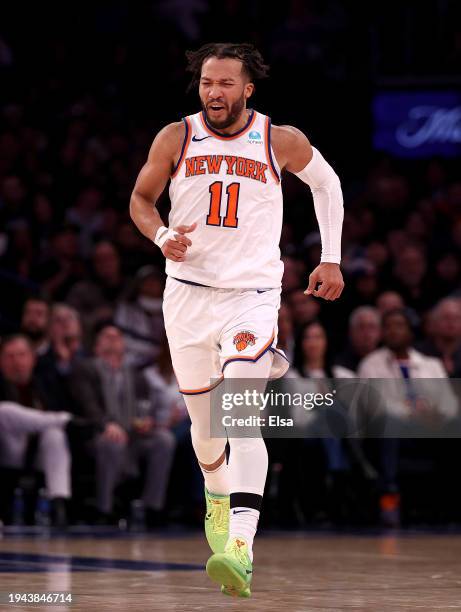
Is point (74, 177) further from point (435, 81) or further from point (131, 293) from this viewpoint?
point (435, 81)

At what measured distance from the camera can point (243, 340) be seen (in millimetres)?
5480

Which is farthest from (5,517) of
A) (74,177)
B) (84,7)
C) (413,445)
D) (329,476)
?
(84,7)

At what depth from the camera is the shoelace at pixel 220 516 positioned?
596 cm

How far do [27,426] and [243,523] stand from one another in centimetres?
460

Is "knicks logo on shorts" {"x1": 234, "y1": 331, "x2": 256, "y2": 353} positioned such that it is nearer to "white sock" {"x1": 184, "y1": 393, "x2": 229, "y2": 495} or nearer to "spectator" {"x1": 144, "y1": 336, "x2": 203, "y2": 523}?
"white sock" {"x1": 184, "y1": 393, "x2": 229, "y2": 495}

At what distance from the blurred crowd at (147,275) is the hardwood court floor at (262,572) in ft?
3.80

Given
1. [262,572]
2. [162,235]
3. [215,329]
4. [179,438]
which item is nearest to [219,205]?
[162,235]

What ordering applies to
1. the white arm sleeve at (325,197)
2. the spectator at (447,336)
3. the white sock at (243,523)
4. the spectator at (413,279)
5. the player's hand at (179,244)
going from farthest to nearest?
the spectator at (413,279) < the spectator at (447,336) < the white arm sleeve at (325,197) < the player's hand at (179,244) < the white sock at (243,523)

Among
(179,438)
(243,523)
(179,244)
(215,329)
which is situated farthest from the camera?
(179,438)

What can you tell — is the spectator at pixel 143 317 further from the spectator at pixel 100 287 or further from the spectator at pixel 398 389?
the spectator at pixel 398 389

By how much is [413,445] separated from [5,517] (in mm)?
3223

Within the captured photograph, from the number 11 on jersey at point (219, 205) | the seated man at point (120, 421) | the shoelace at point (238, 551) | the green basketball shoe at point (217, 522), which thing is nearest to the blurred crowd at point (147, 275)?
the seated man at point (120, 421)

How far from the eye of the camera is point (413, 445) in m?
10.7

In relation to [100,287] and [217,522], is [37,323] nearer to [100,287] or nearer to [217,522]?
[100,287]
